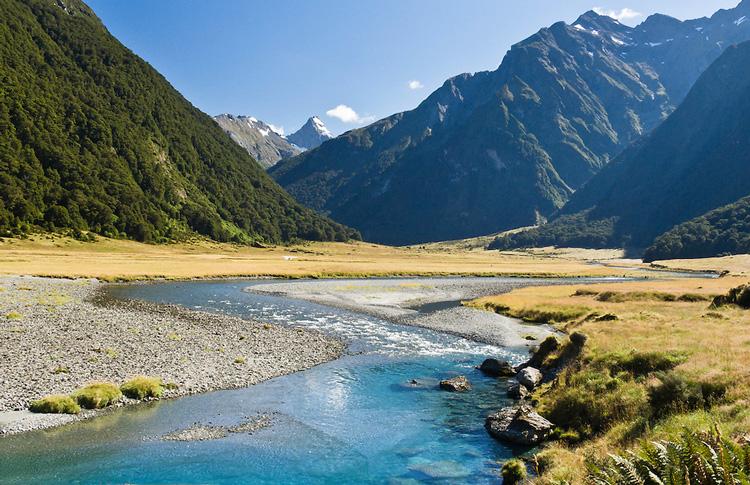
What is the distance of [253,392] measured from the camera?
93.7 ft

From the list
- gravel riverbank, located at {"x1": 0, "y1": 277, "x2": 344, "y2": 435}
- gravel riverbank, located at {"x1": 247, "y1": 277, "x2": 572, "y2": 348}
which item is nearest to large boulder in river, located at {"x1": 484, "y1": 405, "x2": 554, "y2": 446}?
gravel riverbank, located at {"x1": 0, "y1": 277, "x2": 344, "y2": 435}

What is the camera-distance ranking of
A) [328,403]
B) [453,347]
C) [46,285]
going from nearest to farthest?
[328,403], [453,347], [46,285]

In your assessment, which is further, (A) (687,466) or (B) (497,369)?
(B) (497,369)

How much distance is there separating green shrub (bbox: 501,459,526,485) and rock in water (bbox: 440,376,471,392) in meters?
11.7

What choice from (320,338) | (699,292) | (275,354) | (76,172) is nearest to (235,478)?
(275,354)

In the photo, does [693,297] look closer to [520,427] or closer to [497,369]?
[497,369]

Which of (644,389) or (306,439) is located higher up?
(644,389)

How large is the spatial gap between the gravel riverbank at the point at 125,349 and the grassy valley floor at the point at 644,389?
18.7m

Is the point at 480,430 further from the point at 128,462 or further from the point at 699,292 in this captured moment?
the point at 699,292

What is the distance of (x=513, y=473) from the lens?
18.3m

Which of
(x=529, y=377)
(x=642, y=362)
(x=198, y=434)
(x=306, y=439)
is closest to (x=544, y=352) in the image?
(x=529, y=377)

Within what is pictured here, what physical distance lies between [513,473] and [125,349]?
27709mm

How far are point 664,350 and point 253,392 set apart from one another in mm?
23189

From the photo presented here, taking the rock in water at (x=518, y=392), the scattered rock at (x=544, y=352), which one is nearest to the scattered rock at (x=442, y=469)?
the rock in water at (x=518, y=392)
